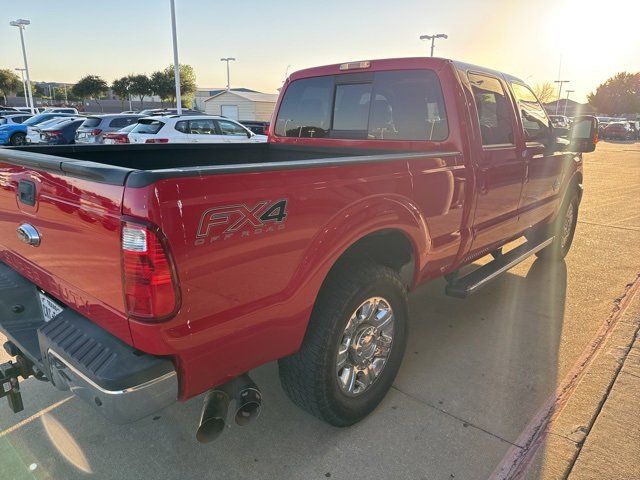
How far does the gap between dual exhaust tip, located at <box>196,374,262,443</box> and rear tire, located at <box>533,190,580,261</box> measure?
154 inches

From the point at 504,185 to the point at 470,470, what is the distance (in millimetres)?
2150

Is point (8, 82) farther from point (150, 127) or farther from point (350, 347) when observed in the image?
point (350, 347)

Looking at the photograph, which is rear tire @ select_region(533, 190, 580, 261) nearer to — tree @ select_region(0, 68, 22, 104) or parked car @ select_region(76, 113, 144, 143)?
parked car @ select_region(76, 113, 144, 143)

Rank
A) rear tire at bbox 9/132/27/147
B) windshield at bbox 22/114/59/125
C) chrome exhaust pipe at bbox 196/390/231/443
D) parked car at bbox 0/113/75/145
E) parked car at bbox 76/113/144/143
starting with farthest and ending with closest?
1. windshield at bbox 22/114/59/125
2. rear tire at bbox 9/132/27/147
3. parked car at bbox 0/113/75/145
4. parked car at bbox 76/113/144/143
5. chrome exhaust pipe at bbox 196/390/231/443

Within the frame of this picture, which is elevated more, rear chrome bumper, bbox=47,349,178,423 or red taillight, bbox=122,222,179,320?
red taillight, bbox=122,222,179,320

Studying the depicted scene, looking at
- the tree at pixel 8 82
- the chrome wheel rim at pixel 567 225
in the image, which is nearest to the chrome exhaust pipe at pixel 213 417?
the chrome wheel rim at pixel 567 225

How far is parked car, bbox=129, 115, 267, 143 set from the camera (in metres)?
12.5

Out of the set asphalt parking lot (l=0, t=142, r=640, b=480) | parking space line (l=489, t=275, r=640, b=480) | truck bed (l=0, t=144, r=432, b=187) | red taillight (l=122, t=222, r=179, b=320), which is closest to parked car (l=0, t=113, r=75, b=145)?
truck bed (l=0, t=144, r=432, b=187)

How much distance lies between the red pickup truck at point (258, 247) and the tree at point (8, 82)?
71728 millimetres

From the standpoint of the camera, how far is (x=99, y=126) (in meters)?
15.6

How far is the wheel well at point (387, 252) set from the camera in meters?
2.56

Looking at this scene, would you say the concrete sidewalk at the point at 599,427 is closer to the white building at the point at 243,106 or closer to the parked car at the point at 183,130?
the parked car at the point at 183,130

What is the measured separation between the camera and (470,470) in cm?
240

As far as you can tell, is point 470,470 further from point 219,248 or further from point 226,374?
point 219,248
